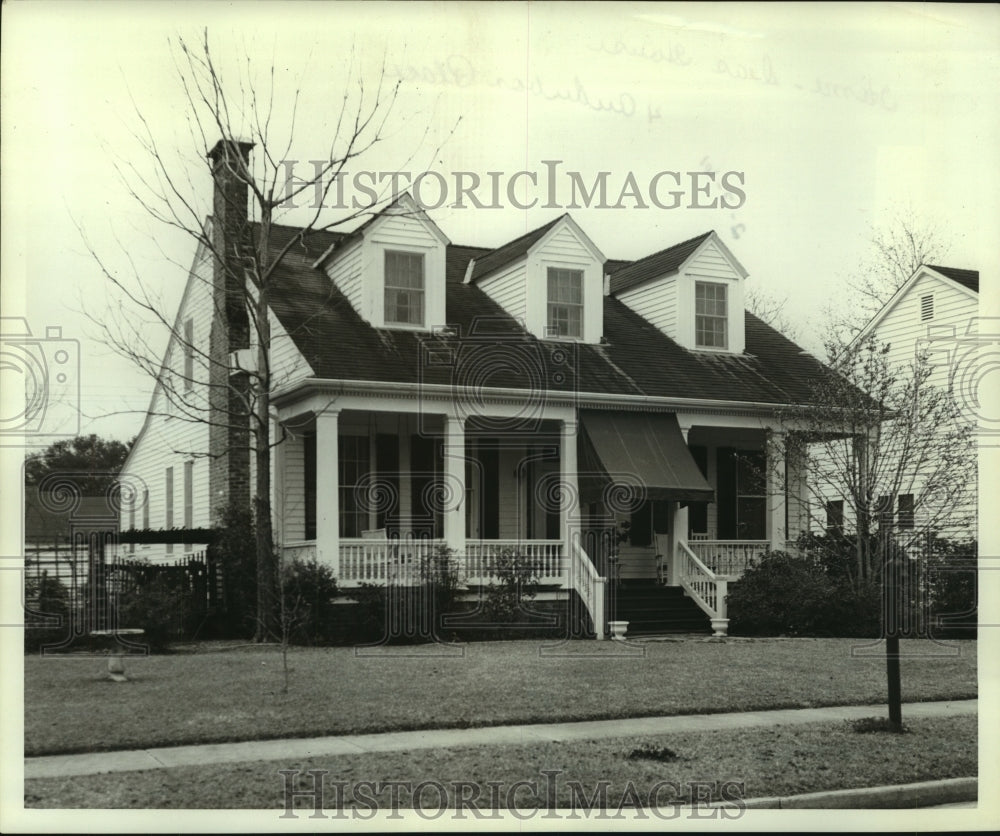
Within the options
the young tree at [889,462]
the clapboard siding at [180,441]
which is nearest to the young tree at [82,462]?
the clapboard siding at [180,441]

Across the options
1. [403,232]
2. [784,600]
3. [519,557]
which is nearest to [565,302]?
[403,232]

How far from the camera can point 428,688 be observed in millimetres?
12367

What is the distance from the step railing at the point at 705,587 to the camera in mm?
18297

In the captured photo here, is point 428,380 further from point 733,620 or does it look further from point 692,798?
point 692,798

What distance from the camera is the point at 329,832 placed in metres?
9.05

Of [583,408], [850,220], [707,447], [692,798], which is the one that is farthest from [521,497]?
[692,798]

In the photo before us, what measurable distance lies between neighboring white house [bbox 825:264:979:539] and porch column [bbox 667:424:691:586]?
2240 millimetres

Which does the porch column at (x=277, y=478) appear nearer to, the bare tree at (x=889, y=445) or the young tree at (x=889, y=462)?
the bare tree at (x=889, y=445)

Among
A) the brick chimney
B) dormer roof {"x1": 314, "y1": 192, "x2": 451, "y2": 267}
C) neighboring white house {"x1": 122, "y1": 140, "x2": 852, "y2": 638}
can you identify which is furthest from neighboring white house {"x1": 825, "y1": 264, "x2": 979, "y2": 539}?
the brick chimney

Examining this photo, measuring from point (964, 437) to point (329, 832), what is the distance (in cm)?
1127

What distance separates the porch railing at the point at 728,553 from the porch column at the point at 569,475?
→ 2080 mm

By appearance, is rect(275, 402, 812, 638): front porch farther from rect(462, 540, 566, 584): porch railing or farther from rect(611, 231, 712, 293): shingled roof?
rect(611, 231, 712, 293): shingled roof

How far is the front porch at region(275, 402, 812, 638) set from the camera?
57.2 ft

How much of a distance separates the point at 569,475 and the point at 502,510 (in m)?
1.64
